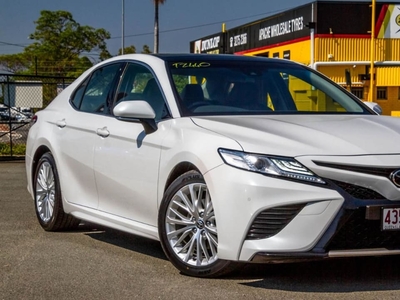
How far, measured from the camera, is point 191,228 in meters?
5.30

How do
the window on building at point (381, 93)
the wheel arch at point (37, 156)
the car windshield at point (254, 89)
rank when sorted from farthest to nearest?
the window on building at point (381, 93)
the wheel arch at point (37, 156)
the car windshield at point (254, 89)

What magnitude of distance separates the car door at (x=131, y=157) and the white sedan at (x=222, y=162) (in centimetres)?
1

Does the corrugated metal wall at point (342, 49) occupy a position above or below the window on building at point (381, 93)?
above

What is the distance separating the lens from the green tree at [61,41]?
93375mm

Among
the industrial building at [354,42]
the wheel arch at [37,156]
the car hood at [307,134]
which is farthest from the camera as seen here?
the industrial building at [354,42]

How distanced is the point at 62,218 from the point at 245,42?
4133 centimetres

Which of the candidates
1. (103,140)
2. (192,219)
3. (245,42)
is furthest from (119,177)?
(245,42)

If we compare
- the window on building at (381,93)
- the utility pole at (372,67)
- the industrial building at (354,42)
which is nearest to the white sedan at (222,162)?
the utility pole at (372,67)

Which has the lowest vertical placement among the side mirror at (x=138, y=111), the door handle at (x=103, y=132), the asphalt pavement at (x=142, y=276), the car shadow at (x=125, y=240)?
the asphalt pavement at (x=142, y=276)

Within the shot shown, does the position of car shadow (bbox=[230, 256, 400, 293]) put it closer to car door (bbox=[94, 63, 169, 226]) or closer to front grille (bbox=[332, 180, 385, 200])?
front grille (bbox=[332, 180, 385, 200])

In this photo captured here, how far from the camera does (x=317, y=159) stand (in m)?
4.75

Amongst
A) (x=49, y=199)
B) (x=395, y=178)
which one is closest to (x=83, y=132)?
(x=49, y=199)

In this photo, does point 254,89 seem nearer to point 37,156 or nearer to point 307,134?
point 307,134

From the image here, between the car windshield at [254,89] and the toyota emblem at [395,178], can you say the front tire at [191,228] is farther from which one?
the toyota emblem at [395,178]
